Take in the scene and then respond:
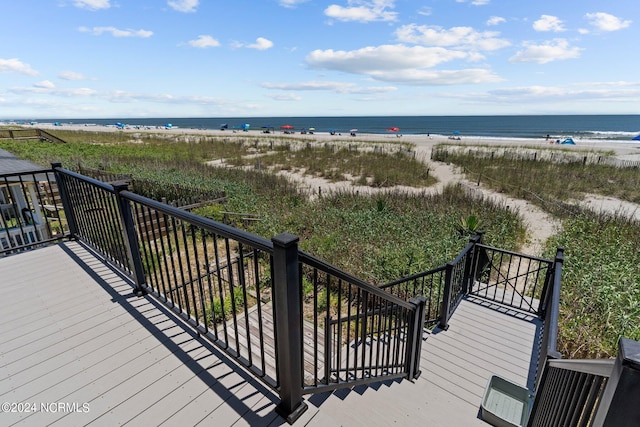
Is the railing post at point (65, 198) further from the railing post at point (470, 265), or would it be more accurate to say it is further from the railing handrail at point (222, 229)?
the railing post at point (470, 265)

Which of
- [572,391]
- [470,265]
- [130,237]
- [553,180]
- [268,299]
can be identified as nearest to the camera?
[572,391]

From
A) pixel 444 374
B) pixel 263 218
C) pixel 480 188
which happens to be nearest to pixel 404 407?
pixel 444 374

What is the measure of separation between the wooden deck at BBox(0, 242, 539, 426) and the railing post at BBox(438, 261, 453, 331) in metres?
0.66

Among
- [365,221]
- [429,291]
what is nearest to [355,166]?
[365,221]

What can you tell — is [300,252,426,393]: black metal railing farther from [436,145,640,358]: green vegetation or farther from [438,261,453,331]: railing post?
[436,145,640,358]: green vegetation

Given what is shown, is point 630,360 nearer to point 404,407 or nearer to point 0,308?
point 404,407

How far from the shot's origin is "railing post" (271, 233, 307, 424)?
1721 millimetres

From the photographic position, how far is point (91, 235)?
4.45m

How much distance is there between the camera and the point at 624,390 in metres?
1.06

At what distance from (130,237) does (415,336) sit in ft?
11.0

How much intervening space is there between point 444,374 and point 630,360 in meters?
3.28

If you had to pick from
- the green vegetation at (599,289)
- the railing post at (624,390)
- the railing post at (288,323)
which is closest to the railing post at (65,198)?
the railing post at (288,323)

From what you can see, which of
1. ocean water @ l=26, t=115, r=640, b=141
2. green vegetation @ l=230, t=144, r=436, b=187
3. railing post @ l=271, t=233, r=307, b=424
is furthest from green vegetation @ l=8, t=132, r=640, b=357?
ocean water @ l=26, t=115, r=640, b=141

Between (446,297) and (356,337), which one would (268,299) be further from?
(356,337)
